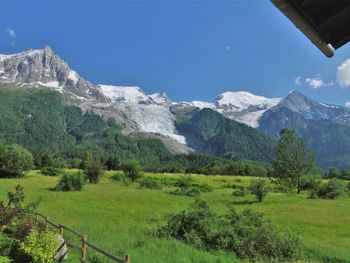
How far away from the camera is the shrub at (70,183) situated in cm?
6571

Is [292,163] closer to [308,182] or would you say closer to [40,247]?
[308,182]

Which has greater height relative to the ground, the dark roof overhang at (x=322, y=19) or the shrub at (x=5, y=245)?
the dark roof overhang at (x=322, y=19)

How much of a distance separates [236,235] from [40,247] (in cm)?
1206

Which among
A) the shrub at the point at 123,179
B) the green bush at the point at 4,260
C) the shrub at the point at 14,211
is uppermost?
the shrub at the point at 123,179

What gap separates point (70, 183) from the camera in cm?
6594

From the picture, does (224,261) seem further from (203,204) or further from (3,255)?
(3,255)

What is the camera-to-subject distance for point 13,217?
29859 mm

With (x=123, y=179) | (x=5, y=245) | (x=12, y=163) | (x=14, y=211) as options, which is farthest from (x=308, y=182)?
(x=5, y=245)

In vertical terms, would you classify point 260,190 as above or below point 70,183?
above

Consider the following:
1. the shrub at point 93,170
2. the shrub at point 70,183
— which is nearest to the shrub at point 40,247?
the shrub at point 70,183

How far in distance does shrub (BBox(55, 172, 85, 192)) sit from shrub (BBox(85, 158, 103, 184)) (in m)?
15.6

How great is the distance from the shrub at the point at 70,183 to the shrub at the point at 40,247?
46.0 meters

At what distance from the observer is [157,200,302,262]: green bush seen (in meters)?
25.2

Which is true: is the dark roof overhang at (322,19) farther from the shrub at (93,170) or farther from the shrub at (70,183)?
the shrub at (93,170)
